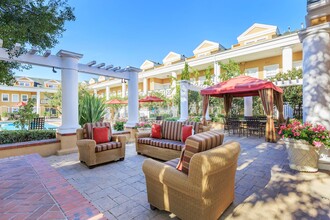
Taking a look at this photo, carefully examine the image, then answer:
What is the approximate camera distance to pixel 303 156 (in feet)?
12.4

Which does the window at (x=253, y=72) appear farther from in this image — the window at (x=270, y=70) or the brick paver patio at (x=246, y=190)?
the brick paver patio at (x=246, y=190)

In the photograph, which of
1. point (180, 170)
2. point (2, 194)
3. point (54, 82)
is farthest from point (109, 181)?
point (54, 82)

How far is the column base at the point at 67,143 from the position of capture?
5514mm

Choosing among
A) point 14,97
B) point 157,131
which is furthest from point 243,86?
point 14,97

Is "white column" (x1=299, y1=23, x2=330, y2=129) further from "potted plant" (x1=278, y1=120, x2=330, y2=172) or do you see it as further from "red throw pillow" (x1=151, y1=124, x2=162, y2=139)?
"red throw pillow" (x1=151, y1=124, x2=162, y2=139)

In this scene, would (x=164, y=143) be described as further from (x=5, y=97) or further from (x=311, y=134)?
(x=5, y=97)

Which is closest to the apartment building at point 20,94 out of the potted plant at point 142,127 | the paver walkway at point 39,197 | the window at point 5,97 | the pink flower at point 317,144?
the window at point 5,97

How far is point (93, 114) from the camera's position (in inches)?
264

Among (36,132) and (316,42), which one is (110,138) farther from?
(316,42)

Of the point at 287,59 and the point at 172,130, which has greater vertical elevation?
the point at 287,59

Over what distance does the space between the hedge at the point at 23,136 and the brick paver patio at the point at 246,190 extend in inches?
71.9

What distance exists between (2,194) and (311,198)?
191 inches

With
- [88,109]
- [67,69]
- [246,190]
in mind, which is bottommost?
[246,190]

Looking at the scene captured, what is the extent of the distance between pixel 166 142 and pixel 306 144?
10.6ft
